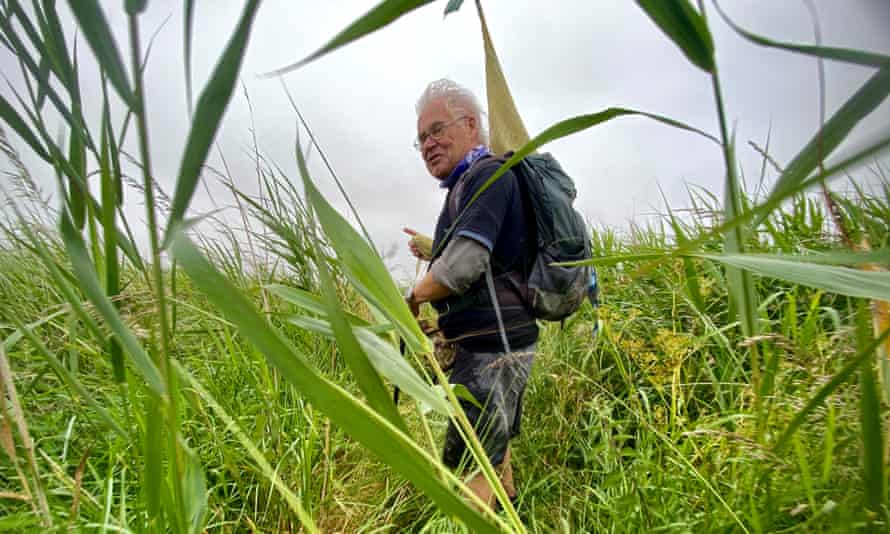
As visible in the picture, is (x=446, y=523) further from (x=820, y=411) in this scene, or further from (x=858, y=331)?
(x=858, y=331)

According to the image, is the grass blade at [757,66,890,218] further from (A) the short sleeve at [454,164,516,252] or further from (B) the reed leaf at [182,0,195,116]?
(A) the short sleeve at [454,164,516,252]

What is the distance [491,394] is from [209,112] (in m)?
1.29

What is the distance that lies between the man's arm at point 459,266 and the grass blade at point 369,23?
3.53 ft

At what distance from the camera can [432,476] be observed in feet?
0.81

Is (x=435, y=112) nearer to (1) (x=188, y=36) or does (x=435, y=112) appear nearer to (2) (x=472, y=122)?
(2) (x=472, y=122)

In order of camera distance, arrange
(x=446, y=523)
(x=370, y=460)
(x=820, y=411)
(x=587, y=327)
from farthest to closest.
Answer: (x=587, y=327), (x=370, y=460), (x=446, y=523), (x=820, y=411)

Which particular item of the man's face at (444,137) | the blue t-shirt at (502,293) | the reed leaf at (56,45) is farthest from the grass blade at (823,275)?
the man's face at (444,137)

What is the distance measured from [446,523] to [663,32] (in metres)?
1.07

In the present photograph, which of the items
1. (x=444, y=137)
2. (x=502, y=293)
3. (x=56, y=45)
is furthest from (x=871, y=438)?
(x=444, y=137)

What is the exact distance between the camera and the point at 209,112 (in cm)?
20

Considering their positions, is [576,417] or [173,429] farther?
[576,417]

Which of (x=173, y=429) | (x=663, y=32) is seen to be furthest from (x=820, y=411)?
(x=173, y=429)

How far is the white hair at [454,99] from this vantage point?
1.73 metres

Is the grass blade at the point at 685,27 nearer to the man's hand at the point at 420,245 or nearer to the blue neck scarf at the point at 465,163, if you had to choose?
the blue neck scarf at the point at 465,163
